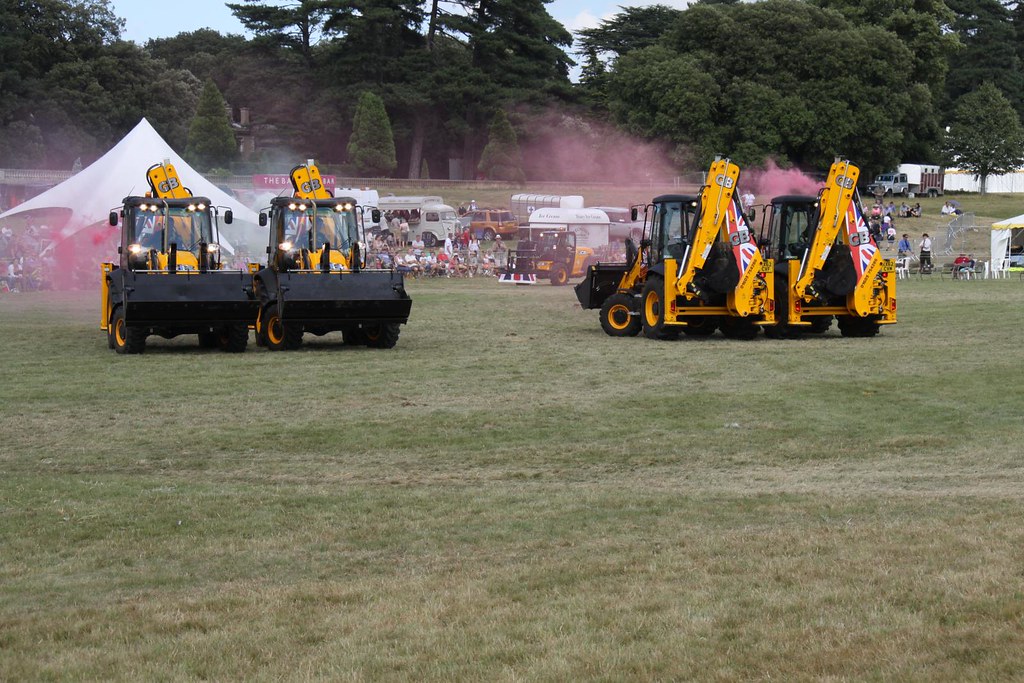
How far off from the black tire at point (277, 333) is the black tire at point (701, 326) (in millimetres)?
6922

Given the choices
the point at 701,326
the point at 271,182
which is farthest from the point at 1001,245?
the point at 271,182

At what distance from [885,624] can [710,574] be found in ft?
4.73

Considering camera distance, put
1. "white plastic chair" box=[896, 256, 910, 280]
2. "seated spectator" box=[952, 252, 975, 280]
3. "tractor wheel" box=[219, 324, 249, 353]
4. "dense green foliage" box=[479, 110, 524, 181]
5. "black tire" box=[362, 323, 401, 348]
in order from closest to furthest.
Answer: "tractor wheel" box=[219, 324, 249, 353] → "black tire" box=[362, 323, 401, 348] → "seated spectator" box=[952, 252, 975, 280] → "white plastic chair" box=[896, 256, 910, 280] → "dense green foliage" box=[479, 110, 524, 181]

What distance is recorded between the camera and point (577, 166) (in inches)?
3184

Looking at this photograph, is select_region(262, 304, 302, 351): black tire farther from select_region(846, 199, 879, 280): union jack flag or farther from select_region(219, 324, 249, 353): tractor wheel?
select_region(846, 199, 879, 280): union jack flag

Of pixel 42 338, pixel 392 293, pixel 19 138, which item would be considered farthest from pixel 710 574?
pixel 19 138

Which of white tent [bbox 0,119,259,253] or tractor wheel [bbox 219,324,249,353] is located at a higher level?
white tent [bbox 0,119,259,253]

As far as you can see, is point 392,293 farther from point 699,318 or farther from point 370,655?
point 370,655

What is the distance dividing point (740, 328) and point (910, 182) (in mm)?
64862

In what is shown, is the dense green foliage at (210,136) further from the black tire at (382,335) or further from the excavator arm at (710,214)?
the excavator arm at (710,214)

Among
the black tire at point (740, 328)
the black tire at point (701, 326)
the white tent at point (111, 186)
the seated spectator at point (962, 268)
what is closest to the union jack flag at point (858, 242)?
the black tire at point (740, 328)

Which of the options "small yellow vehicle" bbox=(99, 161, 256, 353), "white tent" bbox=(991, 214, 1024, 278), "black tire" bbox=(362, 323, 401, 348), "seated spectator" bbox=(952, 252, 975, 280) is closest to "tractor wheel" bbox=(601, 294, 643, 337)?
"black tire" bbox=(362, 323, 401, 348)

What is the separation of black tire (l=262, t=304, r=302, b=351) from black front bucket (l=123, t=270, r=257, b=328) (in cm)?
95

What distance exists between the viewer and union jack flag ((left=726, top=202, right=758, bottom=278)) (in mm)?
22766
